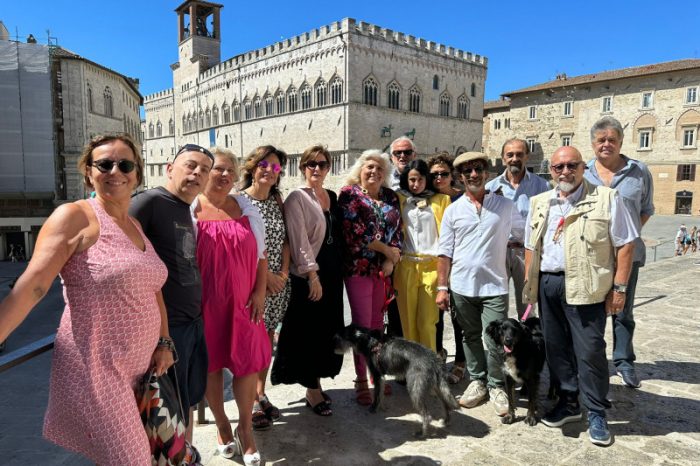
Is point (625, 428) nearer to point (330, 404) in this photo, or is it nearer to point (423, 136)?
point (330, 404)

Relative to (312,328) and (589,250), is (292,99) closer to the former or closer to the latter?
(312,328)

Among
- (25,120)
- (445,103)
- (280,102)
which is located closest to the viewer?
(25,120)

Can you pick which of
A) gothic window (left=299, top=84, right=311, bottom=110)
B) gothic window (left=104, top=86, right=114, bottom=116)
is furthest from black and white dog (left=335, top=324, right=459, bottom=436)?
gothic window (left=299, top=84, right=311, bottom=110)

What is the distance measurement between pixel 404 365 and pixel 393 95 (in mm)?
35495

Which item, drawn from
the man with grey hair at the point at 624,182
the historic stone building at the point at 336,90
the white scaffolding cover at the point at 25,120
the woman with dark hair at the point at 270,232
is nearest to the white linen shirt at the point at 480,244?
the man with grey hair at the point at 624,182

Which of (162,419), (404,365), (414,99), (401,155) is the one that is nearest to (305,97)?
(414,99)

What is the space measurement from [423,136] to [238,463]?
38.0m

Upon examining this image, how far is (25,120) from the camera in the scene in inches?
1053

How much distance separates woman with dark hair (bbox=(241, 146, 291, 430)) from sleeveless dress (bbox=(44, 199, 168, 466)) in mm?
1354

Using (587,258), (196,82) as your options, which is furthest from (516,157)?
(196,82)

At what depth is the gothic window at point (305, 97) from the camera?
36.7 metres

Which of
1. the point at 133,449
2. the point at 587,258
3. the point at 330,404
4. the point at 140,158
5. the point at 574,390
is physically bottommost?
the point at 330,404

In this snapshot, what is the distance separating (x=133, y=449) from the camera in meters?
1.73

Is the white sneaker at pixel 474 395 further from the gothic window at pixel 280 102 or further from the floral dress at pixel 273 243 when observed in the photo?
the gothic window at pixel 280 102
